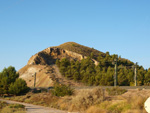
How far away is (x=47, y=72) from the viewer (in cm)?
7762

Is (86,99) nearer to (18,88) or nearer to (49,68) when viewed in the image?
(18,88)

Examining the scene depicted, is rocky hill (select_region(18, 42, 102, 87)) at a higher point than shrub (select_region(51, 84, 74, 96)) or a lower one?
higher

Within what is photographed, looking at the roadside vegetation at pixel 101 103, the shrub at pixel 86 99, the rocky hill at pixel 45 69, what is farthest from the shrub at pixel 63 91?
the rocky hill at pixel 45 69

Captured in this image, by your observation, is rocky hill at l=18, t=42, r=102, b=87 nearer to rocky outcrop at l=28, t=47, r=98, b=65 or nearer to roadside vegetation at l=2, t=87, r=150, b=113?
rocky outcrop at l=28, t=47, r=98, b=65

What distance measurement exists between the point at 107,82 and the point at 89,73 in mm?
8825

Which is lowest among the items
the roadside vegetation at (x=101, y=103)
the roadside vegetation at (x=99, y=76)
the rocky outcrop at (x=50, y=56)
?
the roadside vegetation at (x=101, y=103)

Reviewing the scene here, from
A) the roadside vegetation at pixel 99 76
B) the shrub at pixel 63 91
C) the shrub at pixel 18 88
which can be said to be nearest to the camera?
the shrub at pixel 63 91

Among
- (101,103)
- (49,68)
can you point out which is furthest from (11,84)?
(49,68)

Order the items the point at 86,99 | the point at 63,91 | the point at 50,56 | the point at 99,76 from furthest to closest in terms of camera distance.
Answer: the point at 50,56, the point at 99,76, the point at 63,91, the point at 86,99

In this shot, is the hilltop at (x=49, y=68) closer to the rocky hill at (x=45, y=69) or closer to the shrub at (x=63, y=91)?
the rocky hill at (x=45, y=69)

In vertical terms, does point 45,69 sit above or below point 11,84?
above

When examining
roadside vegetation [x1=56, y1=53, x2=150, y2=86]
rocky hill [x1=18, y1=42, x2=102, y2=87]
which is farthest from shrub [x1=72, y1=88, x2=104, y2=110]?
rocky hill [x1=18, y1=42, x2=102, y2=87]

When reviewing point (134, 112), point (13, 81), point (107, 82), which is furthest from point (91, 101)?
point (107, 82)

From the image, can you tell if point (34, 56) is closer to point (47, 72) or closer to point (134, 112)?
point (47, 72)
